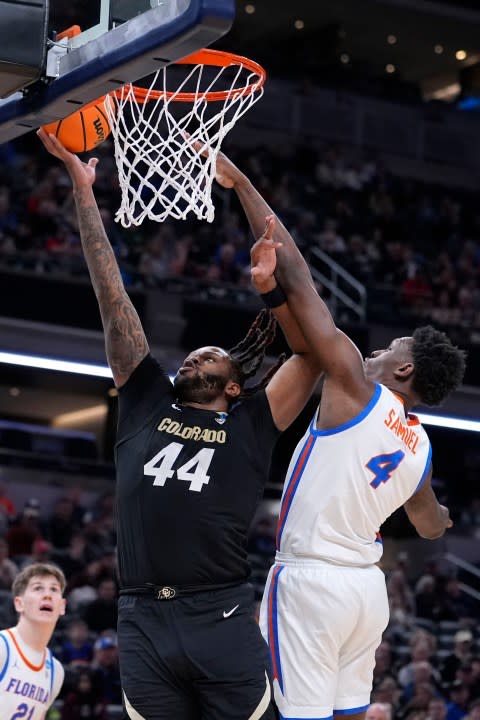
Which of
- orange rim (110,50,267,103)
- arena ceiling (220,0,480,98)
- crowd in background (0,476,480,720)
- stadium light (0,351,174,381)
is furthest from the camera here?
arena ceiling (220,0,480,98)

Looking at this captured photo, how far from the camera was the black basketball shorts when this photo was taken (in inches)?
161

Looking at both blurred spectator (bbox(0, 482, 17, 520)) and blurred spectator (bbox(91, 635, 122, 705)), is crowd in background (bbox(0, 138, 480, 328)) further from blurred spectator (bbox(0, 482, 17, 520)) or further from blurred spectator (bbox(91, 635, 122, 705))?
blurred spectator (bbox(91, 635, 122, 705))

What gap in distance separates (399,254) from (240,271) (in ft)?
13.1

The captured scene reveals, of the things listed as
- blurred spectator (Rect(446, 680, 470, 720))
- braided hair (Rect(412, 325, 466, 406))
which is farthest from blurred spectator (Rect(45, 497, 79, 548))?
braided hair (Rect(412, 325, 466, 406))

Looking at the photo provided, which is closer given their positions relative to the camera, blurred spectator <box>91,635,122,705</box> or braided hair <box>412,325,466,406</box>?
braided hair <box>412,325,466,406</box>

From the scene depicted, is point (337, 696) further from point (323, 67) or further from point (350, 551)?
point (323, 67)

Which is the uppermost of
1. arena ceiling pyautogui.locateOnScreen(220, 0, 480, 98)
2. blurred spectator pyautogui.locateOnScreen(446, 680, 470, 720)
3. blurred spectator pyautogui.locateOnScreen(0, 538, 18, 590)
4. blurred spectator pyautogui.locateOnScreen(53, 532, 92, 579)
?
arena ceiling pyautogui.locateOnScreen(220, 0, 480, 98)

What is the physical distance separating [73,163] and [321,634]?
6.56 feet

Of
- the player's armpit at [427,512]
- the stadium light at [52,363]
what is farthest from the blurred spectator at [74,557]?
the player's armpit at [427,512]

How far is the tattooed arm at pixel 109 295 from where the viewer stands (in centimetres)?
448

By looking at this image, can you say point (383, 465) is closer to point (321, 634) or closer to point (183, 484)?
point (321, 634)

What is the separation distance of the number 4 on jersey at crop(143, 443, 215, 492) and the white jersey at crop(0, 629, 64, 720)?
9.16 ft

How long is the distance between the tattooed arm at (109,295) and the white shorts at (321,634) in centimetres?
96

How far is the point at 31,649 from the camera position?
22.3ft
